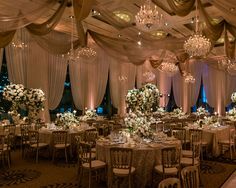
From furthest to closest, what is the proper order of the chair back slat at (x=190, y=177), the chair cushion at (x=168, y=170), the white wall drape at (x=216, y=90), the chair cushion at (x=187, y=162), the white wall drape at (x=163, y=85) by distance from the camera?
the white wall drape at (x=216, y=90), the white wall drape at (x=163, y=85), the chair cushion at (x=187, y=162), the chair cushion at (x=168, y=170), the chair back slat at (x=190, y=177)

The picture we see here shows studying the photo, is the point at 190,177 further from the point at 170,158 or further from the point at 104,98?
the point at 104,98

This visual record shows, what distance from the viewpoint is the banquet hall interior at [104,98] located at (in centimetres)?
501

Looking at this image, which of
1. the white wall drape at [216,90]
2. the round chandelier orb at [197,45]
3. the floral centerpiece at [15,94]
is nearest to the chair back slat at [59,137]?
the floral centerpiece at [15,94]

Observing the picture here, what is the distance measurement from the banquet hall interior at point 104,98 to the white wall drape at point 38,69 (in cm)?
4

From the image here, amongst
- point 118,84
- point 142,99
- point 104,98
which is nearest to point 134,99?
point 142,99

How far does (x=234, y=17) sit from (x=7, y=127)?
6661mm

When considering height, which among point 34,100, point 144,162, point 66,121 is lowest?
point 144,162

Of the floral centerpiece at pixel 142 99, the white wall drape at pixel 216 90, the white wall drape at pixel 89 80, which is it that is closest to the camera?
the floral centerpiece at pixel 142 99

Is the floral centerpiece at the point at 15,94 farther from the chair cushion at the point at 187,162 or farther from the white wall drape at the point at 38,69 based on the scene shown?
the chair cushion at the point at 187,162

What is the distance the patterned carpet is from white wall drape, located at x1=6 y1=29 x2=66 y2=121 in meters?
3.15

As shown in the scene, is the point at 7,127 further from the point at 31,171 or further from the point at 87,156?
the point at 87,156

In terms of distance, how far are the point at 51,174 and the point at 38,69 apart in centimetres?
505

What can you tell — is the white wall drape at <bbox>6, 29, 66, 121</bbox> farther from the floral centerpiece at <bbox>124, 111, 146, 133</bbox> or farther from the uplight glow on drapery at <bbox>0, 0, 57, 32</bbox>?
the floral centerpiece at <bbox>124, 111, 146, 133</bbox>

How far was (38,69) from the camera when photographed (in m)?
10.1
